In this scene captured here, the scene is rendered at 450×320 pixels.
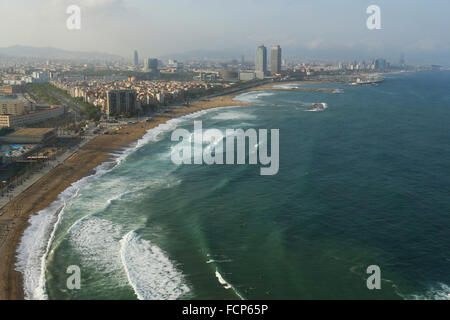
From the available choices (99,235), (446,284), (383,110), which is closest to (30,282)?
(99,235)

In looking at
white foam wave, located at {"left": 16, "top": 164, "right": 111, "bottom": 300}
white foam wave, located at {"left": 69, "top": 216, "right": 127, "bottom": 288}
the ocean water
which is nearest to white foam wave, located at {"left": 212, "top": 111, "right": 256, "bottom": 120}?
the ocean water

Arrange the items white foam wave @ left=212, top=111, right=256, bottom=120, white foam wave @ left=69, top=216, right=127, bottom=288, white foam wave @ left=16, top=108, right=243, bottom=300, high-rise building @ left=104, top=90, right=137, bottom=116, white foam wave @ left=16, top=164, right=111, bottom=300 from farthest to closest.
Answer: white foam wave @ left=212, top=111, right=256, bottom=120 < high-rise building @ left=104, top=90, right=137, bottom=116 < white foam wave @ left=69, top=216, right=127, bottom=288 < white foam wave @ left=16, top=108, right=243, bottom=300 < white foam wave @ left=16, top=164, right=111, bottom=300

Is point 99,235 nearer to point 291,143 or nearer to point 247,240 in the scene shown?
point 247,240

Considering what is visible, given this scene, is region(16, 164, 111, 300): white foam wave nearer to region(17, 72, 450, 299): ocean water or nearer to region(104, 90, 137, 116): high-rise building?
region(17, 72, 450, 299): ocean water

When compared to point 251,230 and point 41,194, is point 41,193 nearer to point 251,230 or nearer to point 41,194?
point 41,194

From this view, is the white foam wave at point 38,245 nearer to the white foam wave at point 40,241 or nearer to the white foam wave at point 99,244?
the white foam wave at point 40,241

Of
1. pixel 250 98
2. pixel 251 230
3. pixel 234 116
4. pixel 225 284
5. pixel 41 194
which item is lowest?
pixel 225 284

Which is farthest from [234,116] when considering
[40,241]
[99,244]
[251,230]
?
[40,241]
